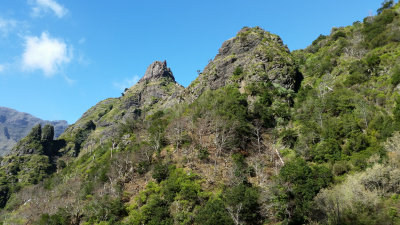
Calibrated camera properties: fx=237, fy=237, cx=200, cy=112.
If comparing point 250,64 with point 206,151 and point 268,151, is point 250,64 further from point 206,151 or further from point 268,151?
point 206,151

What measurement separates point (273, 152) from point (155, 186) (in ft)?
90.7

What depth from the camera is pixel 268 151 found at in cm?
5612

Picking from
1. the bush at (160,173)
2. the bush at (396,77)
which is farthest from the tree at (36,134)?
the bush at (396,77)

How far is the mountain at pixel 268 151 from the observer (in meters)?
36.7

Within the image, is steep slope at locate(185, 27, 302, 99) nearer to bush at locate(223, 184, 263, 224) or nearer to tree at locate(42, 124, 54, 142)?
bush at locate(223, 184, 263, 224)

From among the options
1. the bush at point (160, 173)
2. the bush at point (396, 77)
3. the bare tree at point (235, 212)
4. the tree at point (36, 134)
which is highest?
the tree at point (36, 134)

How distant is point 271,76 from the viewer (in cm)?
7738

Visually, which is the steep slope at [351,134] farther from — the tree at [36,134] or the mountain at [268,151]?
the tree at [36,134]

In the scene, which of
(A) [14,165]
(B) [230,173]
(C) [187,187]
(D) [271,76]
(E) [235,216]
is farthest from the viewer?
(A) [14,165]

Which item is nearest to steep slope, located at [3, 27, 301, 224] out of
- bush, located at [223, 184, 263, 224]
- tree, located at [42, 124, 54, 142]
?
bush, located at [223, 184, 263, 224]

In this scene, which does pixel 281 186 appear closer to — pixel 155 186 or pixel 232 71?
pixel 155 186

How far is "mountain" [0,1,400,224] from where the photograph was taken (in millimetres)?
36719

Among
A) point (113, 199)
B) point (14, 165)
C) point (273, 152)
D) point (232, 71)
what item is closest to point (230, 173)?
point (273, 152)

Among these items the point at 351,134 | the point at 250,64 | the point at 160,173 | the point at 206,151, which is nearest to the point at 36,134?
the point at 160,173
